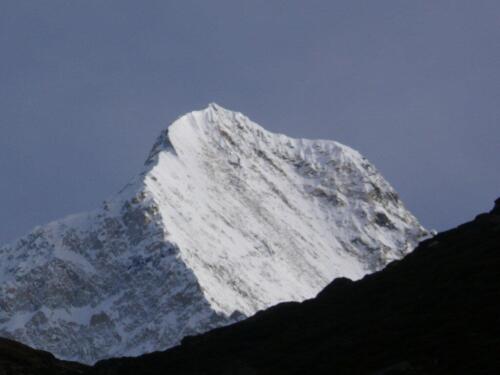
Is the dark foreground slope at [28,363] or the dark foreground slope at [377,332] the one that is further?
the dark foreground slope at [28,363]

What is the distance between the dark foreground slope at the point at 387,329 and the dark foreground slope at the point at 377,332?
0.29 feet

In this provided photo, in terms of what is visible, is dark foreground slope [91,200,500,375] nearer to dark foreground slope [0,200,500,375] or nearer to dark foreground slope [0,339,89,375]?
dark foreground slope [0,200,500,375]

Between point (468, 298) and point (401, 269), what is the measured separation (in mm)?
22401

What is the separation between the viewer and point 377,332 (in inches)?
3981

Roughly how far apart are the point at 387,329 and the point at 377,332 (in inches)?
24.9

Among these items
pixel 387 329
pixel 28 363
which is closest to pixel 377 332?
pixel 387 329

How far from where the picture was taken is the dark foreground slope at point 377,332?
9062 cm

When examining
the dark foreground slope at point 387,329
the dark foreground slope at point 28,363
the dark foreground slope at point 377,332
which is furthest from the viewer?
the dark foreground slope at point 28,363

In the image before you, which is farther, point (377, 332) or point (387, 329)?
point (377, 332)

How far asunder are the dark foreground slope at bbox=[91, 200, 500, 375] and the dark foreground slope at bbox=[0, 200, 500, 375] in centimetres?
9

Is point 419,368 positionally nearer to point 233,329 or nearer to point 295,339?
point 295,339

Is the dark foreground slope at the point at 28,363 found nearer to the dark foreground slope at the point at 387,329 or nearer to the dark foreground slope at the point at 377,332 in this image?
the dark foreground slope at the point at 377,332

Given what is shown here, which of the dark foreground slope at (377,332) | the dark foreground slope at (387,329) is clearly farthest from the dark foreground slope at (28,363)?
the dark foreground slope at (387,329)

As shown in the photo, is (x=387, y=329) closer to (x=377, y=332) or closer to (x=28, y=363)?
(x=377, y=332)
